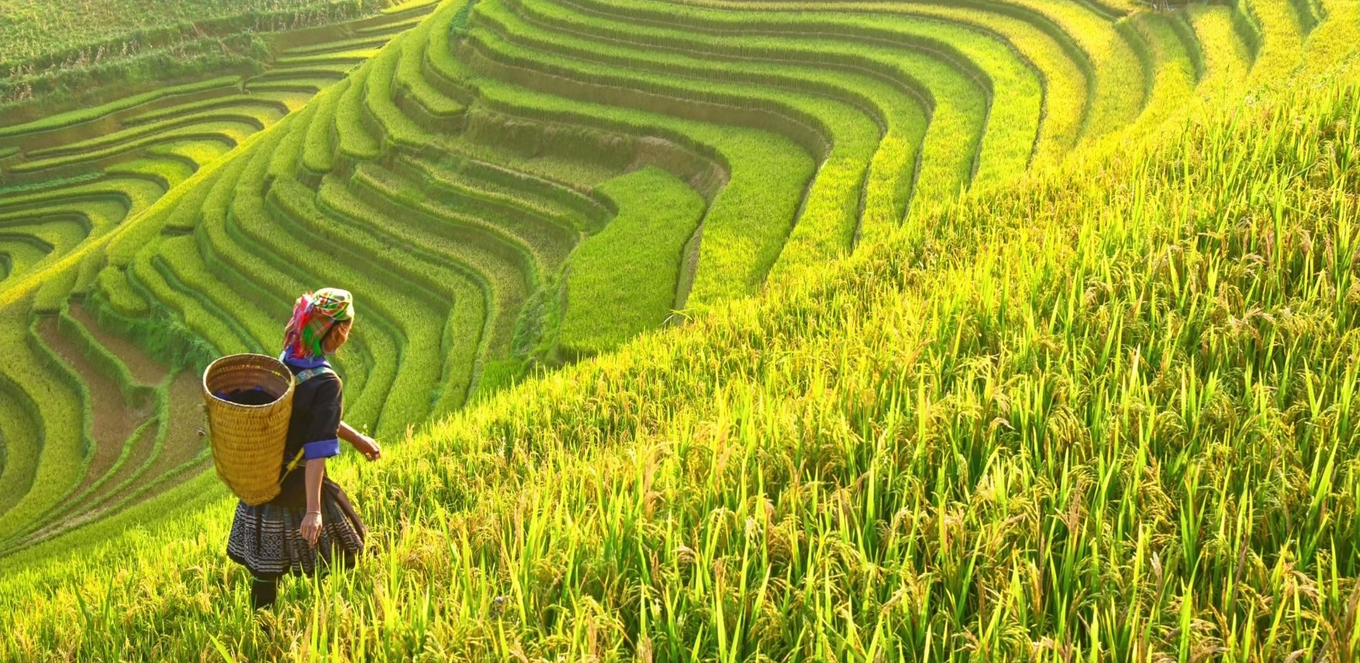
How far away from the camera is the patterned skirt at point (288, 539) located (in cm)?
374

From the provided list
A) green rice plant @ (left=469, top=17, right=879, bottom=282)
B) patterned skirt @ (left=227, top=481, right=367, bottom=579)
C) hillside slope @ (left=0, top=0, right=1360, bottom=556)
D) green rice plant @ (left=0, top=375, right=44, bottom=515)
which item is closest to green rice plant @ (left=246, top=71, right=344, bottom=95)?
hillside slope @ (left=0, top=0, right=1360, bottom=556)

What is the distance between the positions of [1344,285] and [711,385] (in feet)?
10.2

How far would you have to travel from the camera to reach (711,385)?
19.5 feet

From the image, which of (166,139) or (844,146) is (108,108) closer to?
(166,139)

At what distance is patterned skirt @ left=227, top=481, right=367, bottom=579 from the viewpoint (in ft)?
12.3

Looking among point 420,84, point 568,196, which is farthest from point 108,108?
point 568,196

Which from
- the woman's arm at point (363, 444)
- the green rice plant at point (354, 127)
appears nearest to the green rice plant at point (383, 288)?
the green rice plant at point (354, 127)

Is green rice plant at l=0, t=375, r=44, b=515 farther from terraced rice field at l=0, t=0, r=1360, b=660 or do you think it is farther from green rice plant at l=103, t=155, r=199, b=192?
green rice plant at l=103, t=155, r=199, b=192

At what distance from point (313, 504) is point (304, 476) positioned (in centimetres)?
18

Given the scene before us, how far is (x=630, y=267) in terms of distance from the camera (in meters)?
14.1

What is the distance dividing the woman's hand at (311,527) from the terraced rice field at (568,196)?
20.7 inches

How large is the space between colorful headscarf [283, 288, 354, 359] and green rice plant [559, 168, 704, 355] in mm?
7992

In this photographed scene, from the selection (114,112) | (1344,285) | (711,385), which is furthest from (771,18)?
(114,112)

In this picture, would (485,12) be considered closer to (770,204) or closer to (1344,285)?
(770,204)
